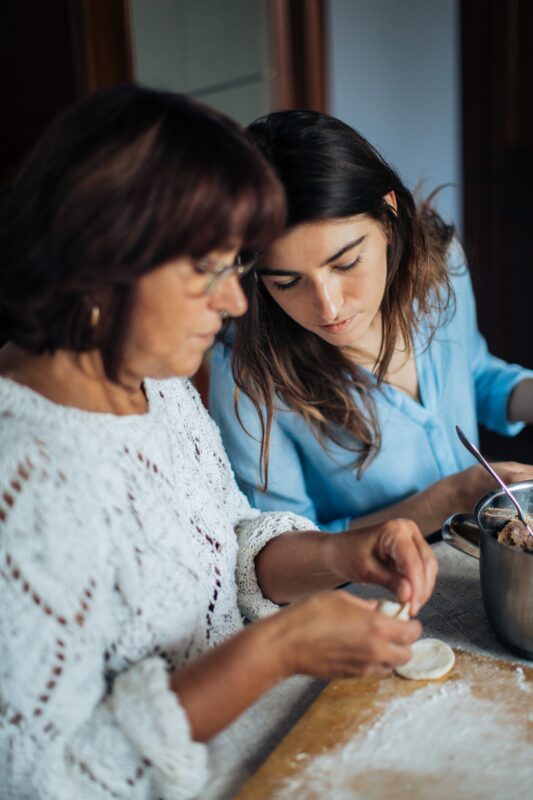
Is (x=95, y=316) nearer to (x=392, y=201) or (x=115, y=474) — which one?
(x=115, y=474)

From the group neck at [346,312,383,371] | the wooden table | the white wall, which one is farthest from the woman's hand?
the white wall

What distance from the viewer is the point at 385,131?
3.39 meters

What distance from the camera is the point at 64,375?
0.85 m

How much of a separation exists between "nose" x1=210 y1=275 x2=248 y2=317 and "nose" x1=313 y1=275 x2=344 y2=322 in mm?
383

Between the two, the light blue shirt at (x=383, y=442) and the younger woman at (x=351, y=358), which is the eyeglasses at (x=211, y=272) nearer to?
the younger woman at (x=351, y=358)

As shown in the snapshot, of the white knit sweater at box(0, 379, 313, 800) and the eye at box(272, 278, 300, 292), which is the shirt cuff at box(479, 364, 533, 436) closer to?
the eye at box(272, 278, 300, 292)

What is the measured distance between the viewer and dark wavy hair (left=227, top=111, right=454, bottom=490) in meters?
1.19

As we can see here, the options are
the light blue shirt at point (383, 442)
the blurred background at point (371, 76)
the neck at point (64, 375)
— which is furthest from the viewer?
the blurred background at point (371, 76)

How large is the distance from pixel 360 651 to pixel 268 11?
8.34 ft

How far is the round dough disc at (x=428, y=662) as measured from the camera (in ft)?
3.02

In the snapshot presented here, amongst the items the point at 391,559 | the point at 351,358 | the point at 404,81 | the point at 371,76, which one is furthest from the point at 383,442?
the point at 404,81

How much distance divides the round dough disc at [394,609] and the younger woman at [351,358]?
380mm

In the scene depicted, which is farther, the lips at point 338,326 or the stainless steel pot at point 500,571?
the lips at point 338,326

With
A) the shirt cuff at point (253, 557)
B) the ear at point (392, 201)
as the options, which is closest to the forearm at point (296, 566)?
the shirt cuff at point (253, 557)
